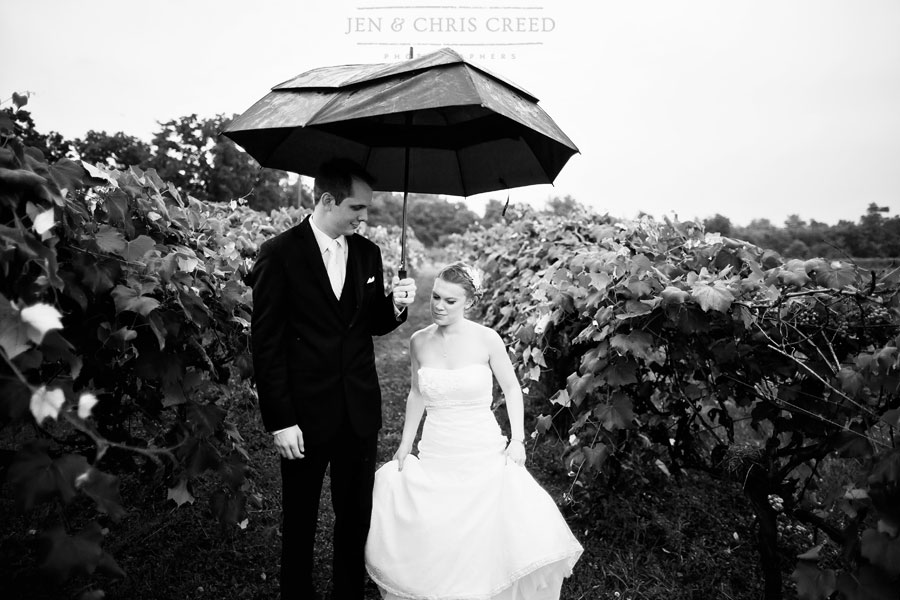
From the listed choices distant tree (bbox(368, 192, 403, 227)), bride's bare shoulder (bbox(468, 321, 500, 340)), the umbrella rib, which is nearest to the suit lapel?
bride's bare shoulder (bbox(468, 321, 500, 340))

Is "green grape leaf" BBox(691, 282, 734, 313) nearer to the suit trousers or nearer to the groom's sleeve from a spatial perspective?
the suit trousers

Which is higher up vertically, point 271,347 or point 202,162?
point 202,162

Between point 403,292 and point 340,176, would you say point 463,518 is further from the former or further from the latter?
point 340,176

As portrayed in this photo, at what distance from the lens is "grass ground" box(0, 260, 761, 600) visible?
114 inches

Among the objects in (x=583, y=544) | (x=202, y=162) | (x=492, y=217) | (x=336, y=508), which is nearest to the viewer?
(x=336, y=508)

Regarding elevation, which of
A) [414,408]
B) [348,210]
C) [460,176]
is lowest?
[414,408]

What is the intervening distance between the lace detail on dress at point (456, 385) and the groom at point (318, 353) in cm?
32

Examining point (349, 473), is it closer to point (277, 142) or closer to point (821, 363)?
point (277, 142)

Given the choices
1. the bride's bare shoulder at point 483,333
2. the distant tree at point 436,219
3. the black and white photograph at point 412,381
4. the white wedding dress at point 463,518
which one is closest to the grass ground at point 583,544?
the black and white photograph at point 412,381

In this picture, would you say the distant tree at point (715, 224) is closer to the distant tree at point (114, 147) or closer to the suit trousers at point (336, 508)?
the suit trousers at point (336, 508)

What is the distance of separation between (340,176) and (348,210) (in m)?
0.16

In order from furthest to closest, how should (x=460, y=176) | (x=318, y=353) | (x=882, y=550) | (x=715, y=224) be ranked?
1. (x=715, y=224)
2. (x=460, y=176)
3. (x=318, y=353)
4. (x=882, y=550)

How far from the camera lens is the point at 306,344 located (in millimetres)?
2346

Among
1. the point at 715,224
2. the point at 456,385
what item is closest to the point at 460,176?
the point at 456,385
